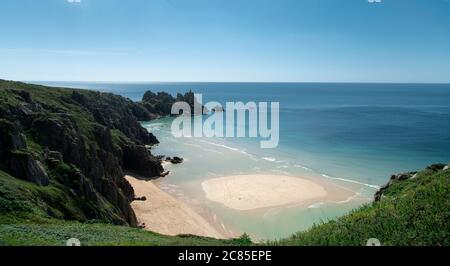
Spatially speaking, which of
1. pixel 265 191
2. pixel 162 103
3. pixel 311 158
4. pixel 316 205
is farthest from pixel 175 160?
pixel 162 103

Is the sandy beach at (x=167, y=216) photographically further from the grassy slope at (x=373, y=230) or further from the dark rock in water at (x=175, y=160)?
the grassy slope at (x=373, y=230)

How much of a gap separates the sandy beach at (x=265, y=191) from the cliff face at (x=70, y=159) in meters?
11.6

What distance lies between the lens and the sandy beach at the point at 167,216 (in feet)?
134

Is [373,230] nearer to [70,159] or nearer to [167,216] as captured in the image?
[167,216]

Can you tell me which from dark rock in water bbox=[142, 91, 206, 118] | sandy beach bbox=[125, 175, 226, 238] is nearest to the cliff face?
sandy beach bbox=[125, 175, 226, 238]

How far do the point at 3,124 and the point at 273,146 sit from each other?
64878mm

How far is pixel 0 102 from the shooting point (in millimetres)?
41875

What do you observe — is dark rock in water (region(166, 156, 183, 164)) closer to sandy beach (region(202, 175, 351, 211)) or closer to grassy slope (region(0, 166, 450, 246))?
sandy beach (region(202, 175, 351, 211))

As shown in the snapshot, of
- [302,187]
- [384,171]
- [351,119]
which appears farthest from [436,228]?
[351,119]

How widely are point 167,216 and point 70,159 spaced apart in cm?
1221

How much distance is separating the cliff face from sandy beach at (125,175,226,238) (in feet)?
7.70

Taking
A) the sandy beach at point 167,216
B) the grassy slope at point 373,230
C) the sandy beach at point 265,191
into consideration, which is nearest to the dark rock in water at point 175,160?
the sandy beach at point 265,191

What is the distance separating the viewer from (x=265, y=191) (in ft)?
175
